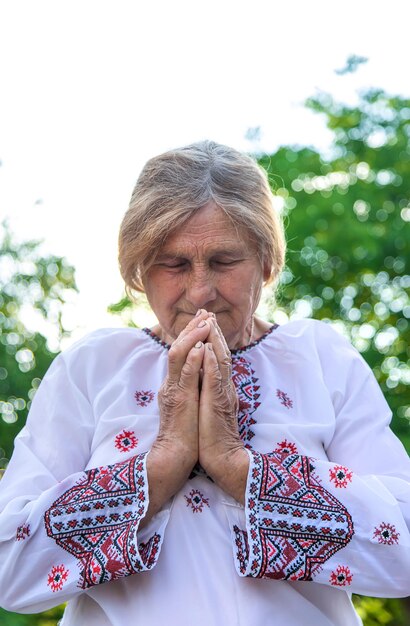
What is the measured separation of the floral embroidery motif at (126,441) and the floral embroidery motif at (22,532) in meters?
0.32

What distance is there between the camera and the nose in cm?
237

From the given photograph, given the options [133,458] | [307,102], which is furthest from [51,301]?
[133,458]

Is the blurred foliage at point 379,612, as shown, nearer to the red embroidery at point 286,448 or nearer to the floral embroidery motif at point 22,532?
the red embroidery at point 286,448

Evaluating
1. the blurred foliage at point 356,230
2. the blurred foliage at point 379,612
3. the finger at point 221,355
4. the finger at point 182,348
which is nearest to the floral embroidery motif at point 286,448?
the finger at point 221,355

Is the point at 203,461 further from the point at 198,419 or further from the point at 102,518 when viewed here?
the point at 102,518

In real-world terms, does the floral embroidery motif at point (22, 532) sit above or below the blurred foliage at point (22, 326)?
above

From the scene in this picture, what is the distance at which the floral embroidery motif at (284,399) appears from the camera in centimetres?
245

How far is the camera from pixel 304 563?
2.08 meters

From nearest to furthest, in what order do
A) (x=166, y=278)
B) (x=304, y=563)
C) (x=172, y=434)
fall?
(x=304, y=563)
(x=172, y=434)
(x=166, y=278)

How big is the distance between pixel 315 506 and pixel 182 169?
1021 mm

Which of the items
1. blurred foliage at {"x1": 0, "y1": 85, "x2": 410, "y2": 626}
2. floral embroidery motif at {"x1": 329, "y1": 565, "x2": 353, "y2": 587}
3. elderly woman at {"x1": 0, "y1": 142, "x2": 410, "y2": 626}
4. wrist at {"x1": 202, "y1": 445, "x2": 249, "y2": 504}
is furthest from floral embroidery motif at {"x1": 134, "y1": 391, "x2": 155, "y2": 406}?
blurred foliage at {"x1": 0, "y1": 85, "x2": 410, "y2": 626}

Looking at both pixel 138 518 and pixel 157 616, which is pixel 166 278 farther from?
pixel 157 616

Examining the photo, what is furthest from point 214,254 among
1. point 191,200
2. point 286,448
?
point 286,448

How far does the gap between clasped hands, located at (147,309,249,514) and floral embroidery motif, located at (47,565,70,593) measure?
0.84ft
